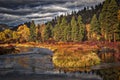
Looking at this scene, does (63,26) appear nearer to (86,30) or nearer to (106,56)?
(86,30)

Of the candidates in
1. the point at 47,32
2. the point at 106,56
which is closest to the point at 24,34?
the point at 47,32

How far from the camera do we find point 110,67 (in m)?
Result: 36.8

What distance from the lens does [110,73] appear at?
1267 inches

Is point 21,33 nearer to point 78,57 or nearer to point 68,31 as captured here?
point 68,31

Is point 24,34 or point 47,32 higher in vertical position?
point 47,32

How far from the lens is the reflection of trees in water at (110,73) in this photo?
29.6 m

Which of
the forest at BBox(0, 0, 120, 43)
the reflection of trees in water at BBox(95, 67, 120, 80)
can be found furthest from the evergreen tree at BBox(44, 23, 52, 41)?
the reflection of trees in water at BBox(95, 67, 120, 80)

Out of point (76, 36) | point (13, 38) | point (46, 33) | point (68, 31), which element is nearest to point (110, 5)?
point (76, 36)

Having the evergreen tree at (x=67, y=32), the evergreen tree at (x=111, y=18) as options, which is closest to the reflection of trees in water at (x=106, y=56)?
the evergreen tree at (x=111, y=18)

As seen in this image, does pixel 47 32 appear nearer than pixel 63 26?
No

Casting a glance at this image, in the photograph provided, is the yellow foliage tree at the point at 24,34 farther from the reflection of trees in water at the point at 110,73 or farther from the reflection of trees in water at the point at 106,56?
the reflection of trees in water at the point at 110,73

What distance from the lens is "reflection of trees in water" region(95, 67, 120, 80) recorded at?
97.1 ft

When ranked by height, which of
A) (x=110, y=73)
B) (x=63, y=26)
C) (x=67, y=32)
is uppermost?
(x=63, y=26)

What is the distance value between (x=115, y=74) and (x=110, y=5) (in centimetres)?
4580
